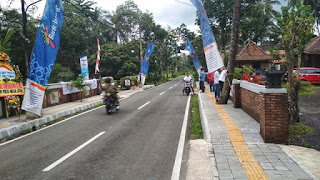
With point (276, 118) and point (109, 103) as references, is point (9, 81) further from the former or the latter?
point (276, 118)

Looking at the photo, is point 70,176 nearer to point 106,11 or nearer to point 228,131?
point 228,131

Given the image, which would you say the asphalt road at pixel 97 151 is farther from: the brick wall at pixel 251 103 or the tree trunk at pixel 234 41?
the tree trunk at pixel 234 41

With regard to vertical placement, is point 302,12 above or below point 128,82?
above

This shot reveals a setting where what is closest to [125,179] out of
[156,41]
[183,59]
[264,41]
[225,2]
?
[225,2]

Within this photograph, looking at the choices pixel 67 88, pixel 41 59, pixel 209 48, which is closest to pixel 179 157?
pixel 209 48

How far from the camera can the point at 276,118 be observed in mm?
5777

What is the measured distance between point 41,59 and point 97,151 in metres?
5.61

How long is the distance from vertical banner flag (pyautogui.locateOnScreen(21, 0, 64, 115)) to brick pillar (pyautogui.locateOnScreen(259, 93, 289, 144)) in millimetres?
8203

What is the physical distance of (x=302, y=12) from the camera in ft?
23.5

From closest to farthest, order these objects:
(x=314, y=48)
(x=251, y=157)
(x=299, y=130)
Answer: (x=251, y=157), (x=299, y=130), (x=314, y=48)

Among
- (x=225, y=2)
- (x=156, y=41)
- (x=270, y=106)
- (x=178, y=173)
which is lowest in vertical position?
(x=178, y=173)

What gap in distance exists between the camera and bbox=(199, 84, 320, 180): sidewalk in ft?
13.7

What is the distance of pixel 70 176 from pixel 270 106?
458cm

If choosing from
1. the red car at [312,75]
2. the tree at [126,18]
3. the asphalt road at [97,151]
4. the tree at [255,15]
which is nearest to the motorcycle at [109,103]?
the asphalt road at [97,151]
